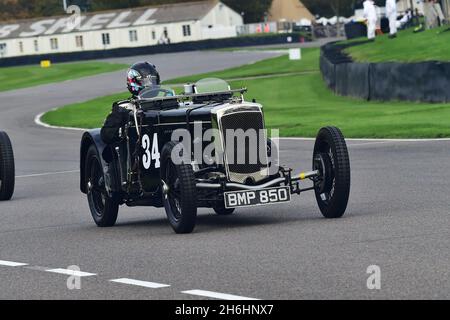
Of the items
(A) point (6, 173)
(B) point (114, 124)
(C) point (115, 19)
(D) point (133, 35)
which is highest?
(B) point (114, 124)

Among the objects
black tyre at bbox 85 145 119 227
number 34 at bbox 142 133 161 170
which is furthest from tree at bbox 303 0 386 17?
number 34 at bbox 142 133 161 170

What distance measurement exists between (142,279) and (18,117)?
107 feet

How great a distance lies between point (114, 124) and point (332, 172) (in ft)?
7.60

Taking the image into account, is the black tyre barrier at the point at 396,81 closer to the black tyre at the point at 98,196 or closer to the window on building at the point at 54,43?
the black tyre at the point at 98,196

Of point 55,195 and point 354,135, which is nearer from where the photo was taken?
point 55,195

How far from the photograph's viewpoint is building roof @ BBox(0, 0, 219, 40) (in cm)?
14025

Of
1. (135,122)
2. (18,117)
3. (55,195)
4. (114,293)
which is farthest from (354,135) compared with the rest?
(18,117)

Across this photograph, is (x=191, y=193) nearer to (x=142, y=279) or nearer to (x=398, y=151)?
(x=142, y=279)

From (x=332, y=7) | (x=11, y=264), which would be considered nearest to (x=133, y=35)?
(x=332, y=7)

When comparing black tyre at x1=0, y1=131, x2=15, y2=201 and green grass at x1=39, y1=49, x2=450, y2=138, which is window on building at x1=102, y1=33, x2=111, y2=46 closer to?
green grass at x1=39, y1=49, x2=450, y2=138

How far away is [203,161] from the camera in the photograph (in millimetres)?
11883

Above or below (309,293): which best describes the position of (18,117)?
below

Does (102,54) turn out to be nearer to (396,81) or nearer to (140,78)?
(396,81)
